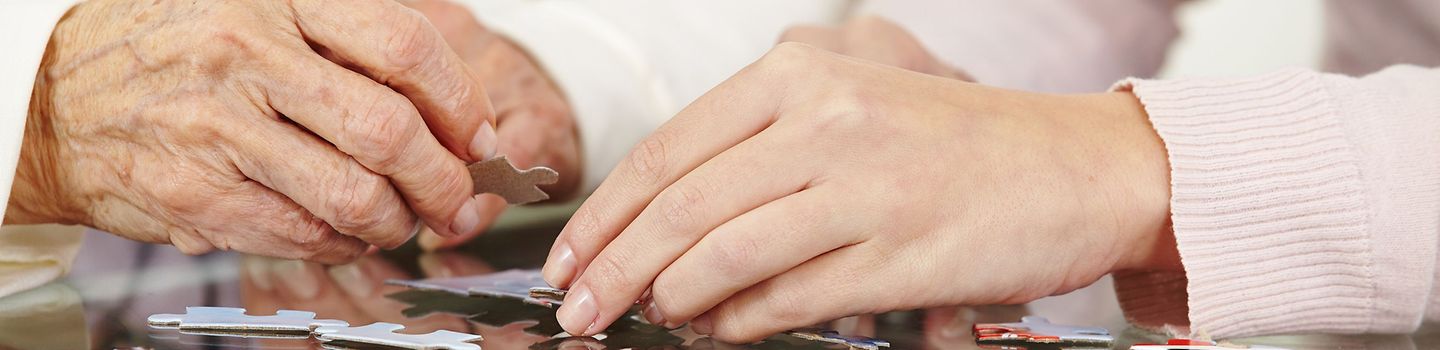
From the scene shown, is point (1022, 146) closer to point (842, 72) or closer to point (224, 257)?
point (842, 72)

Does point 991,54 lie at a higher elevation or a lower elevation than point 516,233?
higher

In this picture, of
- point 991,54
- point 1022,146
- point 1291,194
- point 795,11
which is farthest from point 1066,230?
point 795,11

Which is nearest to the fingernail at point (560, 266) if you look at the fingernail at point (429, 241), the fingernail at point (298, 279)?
the fingernail at point (298, 279)

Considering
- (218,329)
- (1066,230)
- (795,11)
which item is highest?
(795,11)

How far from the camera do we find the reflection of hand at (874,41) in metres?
1.89

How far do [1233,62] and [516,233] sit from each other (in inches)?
58.6

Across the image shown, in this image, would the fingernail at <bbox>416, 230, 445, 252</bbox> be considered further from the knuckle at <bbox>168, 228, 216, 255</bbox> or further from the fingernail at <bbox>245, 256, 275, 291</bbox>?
the knuckle at <bbox>168, 228, 216, 255</bbox>

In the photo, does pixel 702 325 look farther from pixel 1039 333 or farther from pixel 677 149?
pixel 1039 333

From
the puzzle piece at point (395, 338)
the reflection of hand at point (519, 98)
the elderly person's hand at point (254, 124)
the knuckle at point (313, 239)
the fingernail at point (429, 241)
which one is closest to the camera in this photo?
the puzzle piece at point (395, 338)

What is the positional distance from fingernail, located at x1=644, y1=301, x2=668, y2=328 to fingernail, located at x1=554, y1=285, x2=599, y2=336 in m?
→ 0.05

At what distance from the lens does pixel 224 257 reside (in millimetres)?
1449

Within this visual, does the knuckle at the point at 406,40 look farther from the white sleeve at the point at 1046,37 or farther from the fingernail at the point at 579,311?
the white sleeve at the point at 1046,37

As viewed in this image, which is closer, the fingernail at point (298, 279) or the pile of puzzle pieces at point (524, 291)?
the pile of puzzle pieces at point (524, 291)

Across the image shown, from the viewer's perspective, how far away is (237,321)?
3.26 feet
